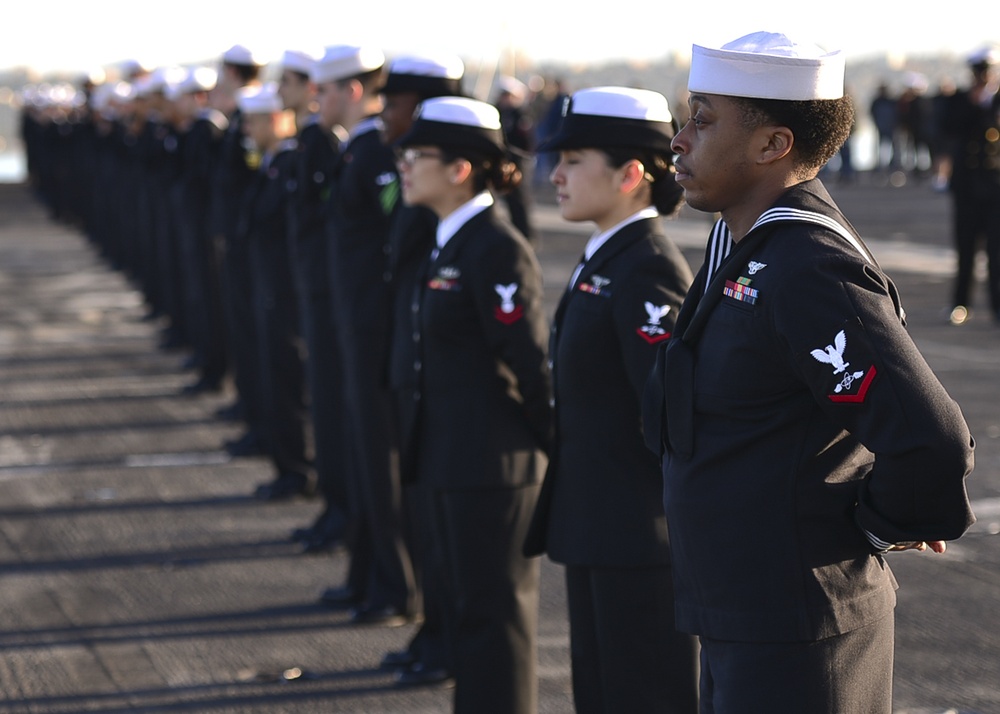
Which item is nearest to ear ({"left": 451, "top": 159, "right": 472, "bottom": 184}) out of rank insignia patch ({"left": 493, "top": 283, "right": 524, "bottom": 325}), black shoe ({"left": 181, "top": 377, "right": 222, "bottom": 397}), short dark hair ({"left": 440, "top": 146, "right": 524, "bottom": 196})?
short dark hair ({"left": 440, "top": 146, "right": 524, "bottom": 196})

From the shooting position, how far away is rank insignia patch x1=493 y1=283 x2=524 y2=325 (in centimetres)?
445

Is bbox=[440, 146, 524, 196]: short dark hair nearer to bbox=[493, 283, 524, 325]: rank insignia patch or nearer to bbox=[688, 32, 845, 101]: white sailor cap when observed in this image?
bbox=[493, 283, 524, 325]: rank insignia patch

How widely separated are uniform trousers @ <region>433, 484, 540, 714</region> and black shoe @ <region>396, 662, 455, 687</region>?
823mm

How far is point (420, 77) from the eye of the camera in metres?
5.69

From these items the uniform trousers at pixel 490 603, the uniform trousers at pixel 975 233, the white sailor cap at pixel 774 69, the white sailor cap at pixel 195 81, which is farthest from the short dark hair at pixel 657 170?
the uniform trousers at pixel 975 233

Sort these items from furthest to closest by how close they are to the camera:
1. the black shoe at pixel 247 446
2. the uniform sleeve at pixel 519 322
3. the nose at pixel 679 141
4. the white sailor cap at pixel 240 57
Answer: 1. the white sailor cap at pixel 240 57
2. the black shoe at pixel 247 446
3. the uniform sleeve at pixel 519 322
4. the nose at pixel 679 141

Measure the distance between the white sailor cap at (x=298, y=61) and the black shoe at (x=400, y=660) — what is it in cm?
308

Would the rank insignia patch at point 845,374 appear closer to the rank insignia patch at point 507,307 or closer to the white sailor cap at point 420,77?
the rank insignia patch at point 507,307

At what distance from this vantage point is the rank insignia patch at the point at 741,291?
2.58 m

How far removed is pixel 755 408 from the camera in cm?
261

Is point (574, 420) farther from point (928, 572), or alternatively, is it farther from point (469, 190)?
point (928, 572)

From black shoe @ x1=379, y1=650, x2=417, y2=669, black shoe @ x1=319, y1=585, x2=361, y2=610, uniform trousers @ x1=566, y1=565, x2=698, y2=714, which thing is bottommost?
black shoe @ x1=319, y1=585, x2=361, y2=610

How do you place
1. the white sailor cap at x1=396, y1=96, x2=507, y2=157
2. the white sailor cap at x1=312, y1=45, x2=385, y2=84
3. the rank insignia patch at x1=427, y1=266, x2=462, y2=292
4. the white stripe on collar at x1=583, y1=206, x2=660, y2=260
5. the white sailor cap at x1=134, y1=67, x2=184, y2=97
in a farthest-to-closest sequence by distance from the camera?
the white sailor cap at x1=134, y1=67, x2=184, y2=97 → the white sailor cap at x1=312, y1=45, x2=385, y2=84 → the white sailor cap at x1=396, y1=96, x2=507, y2=157 → the rank insignia patch at x1=427, y1=266, x2=462, y2=292 → the white stripe on collar at x1=583, y1=206, x2=660, y2=260

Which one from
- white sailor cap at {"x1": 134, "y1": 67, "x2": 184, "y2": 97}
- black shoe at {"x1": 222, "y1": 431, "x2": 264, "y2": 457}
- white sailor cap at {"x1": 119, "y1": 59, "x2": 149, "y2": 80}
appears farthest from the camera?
white sailor cap at {"x1": 119, "y1": 59, "x2": 149, "y2": 80}
